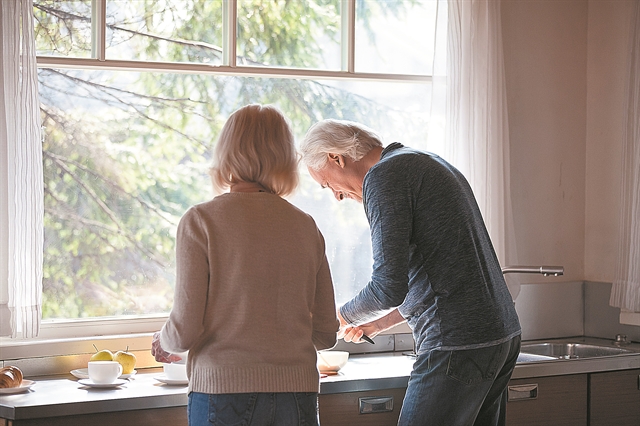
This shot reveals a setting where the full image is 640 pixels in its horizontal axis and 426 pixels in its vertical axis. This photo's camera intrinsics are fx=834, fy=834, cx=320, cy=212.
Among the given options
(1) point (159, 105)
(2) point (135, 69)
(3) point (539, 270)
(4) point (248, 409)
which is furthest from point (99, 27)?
(3) point (539, 270)

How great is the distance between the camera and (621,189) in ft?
11.1

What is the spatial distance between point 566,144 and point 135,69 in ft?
6.10

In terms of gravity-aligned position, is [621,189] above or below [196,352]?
above

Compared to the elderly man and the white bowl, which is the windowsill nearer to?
the white bowl

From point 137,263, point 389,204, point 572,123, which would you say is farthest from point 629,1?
point 137,263

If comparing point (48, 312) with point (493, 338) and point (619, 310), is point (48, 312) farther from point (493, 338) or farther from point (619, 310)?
point (619, 310)

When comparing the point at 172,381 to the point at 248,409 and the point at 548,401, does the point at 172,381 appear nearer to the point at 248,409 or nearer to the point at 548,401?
the point at 248,409

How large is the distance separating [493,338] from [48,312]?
1.56 m

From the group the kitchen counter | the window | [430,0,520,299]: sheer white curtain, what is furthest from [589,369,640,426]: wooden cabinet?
the window

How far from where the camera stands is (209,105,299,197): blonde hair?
1.83 meters

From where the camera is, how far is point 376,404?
2527mm

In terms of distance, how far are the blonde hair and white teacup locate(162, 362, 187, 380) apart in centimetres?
85

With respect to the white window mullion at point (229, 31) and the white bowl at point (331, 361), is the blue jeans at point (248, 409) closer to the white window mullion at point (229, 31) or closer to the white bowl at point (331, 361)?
the white bowl at point (331, 361)

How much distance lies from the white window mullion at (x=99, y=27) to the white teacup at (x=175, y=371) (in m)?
1.10
